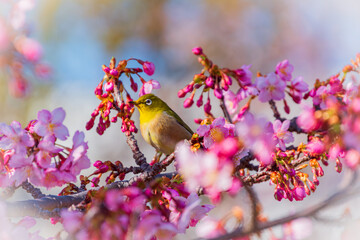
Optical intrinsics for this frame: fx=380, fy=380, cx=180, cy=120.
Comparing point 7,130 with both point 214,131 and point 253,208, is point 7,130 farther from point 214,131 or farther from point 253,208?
point 253,208

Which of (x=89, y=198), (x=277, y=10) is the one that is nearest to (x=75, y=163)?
(x=89, y=198)

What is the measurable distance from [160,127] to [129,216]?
5.31 ft

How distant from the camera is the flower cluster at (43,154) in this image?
1178 mm

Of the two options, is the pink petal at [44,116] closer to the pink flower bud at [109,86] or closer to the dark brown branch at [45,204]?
the dark brown branch at [45,204]

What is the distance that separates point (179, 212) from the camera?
3.55 ft

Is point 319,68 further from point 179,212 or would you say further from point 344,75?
point 179,212

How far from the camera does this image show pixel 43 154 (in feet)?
3.85

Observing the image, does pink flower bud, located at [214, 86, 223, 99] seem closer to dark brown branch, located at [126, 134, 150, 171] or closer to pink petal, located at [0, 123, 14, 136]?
dark brown branch, located at [126, 134, 150, 171]

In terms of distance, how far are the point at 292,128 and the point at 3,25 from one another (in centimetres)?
210

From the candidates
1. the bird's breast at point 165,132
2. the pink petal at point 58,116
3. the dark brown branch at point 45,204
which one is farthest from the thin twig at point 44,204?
the bird's breast at point 165,132

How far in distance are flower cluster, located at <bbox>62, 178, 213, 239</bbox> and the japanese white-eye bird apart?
135 centimetres

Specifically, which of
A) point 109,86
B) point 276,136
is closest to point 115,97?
point 109,86

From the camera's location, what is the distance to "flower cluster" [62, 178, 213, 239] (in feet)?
2.67

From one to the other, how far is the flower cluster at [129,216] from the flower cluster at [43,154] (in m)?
0.29
